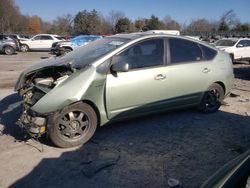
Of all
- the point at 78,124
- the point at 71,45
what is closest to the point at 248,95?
the point at 78,124

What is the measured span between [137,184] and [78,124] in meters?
1.45

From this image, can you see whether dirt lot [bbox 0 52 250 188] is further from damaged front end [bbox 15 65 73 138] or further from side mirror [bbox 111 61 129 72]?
side mirror [bbox 111 61 129 72]

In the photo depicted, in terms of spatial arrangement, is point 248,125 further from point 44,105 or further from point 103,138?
point 44,105

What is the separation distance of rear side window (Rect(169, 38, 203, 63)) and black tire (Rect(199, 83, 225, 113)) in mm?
701

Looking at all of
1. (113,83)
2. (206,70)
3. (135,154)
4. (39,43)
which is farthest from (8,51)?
(135,154)

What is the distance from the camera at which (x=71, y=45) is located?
77.5 ft

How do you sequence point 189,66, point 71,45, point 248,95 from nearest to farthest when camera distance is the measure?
1. point 189,66
2. point 248,95
3. point 71,45

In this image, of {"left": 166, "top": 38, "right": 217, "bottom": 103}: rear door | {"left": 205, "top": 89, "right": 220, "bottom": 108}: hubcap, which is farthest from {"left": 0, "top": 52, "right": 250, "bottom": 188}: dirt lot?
{"left": 166, "top": 38, "right": 217, "bottom": 103}: rear door

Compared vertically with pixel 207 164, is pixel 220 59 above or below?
above

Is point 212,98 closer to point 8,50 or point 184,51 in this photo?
point 184,51

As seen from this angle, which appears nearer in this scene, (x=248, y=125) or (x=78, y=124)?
(x=78, y=124)

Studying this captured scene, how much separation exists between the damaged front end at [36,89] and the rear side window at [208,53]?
272 centimetres

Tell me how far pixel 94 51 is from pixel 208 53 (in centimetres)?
231

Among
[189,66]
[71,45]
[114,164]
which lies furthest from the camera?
[71,45]
